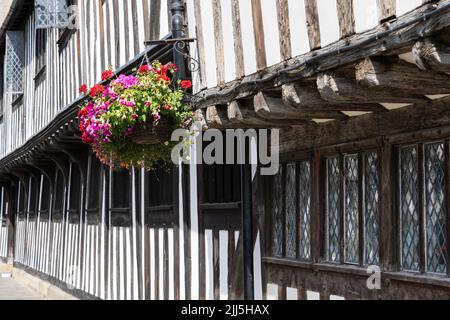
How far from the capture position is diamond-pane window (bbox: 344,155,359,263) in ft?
19.9

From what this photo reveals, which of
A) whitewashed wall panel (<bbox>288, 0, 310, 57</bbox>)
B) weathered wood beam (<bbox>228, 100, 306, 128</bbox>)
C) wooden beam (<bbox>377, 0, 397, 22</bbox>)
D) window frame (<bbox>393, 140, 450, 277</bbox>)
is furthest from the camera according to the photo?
weathered wood beam (<bbox>228, 100, 306, 128</bbox>)

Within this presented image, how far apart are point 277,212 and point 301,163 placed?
1.83 ft

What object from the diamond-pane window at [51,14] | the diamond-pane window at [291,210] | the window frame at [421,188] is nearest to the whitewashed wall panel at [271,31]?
the window frame at [421,188]

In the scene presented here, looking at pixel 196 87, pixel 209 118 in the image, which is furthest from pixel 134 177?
pixel 209 118

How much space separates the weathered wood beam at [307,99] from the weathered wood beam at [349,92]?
370mm

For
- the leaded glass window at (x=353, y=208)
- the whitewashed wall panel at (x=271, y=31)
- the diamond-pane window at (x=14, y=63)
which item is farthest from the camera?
the diamond-pane window at (x=14, y=63)

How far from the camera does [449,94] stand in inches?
192

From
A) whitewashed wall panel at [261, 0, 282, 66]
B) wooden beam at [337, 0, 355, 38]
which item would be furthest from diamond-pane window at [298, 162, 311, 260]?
wooden beam at [337, 0, 355, 38]

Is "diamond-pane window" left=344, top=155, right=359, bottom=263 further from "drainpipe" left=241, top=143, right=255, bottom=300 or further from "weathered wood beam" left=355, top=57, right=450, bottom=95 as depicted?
"weathered wood beam" left=355, top=57, right=450, bottom=95

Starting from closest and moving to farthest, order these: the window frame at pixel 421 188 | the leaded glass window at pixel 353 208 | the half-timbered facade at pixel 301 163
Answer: the half-timbered facade at pixel 301 163 → the window frame at pixel 421 188 → the leaded glass window at pixel 353 208

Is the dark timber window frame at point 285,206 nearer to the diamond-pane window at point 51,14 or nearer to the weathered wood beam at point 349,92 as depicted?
the weathered wood beam at point 349,92

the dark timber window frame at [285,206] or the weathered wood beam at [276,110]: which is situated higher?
the weathered wood beam at [276,110]

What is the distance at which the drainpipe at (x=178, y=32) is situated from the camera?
25.8 feet

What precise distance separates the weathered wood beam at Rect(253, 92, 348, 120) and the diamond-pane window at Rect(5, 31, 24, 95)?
15255 millimetres
